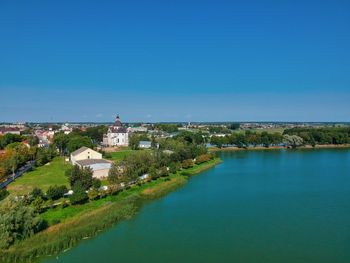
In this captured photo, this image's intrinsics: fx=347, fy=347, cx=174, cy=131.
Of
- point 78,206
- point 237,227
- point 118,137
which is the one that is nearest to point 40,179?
point 78,206

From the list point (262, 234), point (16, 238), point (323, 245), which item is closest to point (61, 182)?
point (16, 238)

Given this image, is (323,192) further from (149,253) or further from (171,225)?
(149,253)

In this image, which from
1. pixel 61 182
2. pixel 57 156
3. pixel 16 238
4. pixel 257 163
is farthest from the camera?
pixel 57 156

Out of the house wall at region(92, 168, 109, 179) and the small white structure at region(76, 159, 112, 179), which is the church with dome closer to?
the small white structure at region(76, 159, 112, 179)

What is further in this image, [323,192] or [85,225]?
[323,192]

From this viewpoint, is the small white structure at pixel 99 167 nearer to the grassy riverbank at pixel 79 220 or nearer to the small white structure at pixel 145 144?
the grassy riverbank at pixel 79 220

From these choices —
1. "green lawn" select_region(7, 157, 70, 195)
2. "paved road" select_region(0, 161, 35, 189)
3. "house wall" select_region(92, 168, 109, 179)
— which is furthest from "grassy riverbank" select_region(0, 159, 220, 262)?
"paved road" select_region(0, 161, 35, 189)

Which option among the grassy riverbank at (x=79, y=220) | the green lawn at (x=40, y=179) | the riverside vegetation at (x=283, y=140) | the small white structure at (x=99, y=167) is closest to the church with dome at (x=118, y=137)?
the riverside vegetation at (x=283, y=140)
